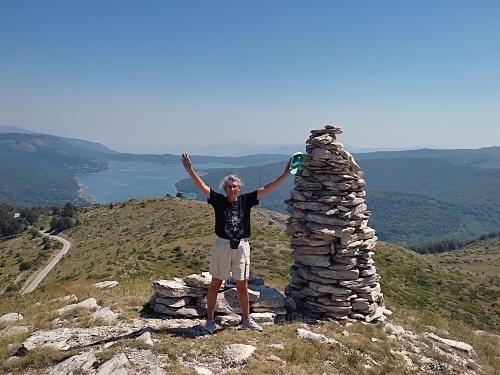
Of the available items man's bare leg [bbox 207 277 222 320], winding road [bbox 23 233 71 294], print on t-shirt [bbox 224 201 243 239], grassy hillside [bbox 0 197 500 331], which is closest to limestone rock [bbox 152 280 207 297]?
man's bare leg [bbox 207 277 222 320]

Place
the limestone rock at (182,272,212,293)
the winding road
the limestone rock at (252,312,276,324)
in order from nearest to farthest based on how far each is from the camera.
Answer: the limestone rock at (252,312,276,324), the limestone rock at (182,272,212,293), the winding road

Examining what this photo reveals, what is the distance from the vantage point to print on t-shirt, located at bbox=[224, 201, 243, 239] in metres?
8.02

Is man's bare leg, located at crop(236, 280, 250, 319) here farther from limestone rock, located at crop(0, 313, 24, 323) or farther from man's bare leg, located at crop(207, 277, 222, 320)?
limestone rock, located at crop(0, 313, 24, 323)

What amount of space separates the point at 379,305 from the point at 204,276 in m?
6.85

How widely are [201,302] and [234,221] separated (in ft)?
11.3

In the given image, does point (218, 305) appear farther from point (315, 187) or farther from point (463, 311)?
point (463, 311)

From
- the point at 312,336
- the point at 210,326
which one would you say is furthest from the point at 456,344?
the point at 210,326

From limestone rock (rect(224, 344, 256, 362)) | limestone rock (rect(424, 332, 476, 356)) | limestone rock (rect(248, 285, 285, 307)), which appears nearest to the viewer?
limestone rock (rect(224, 344, 256, 362))

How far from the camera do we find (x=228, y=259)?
8.20 metres

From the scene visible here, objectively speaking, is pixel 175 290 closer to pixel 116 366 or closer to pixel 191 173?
pixel 116 366

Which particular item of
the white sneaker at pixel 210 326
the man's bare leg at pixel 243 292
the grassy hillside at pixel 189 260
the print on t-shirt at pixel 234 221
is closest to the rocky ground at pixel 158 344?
the white sneaker at pixel 210 326

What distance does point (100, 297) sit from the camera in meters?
11.5

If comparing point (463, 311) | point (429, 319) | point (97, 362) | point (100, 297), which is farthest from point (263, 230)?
point (97, 362)

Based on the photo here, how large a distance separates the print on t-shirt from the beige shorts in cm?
23
